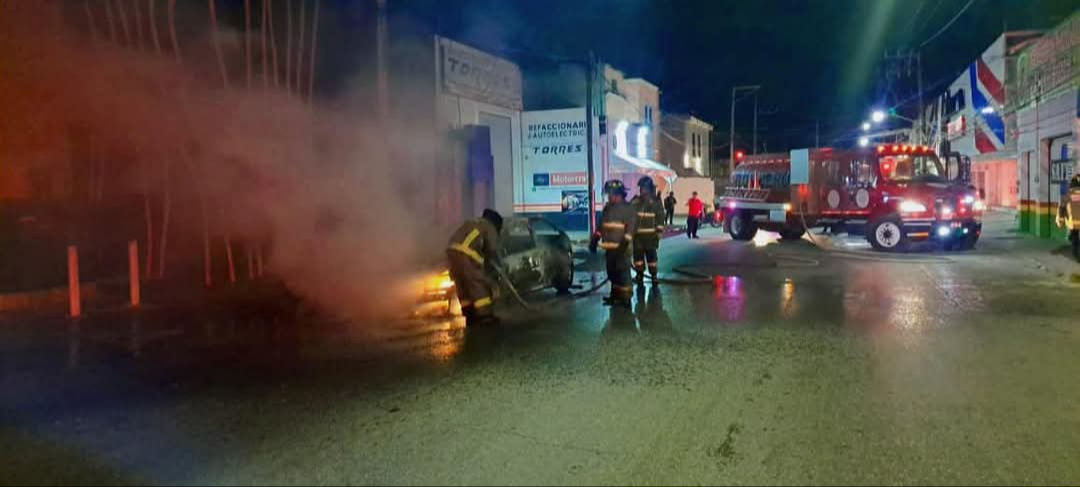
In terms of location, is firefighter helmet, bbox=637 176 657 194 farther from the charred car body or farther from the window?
the window

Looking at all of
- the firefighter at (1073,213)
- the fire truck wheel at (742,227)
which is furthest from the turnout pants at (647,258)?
the fire truck wheel at (742,227)

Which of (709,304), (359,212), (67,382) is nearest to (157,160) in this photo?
(359,212)

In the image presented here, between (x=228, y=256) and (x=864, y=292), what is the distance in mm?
8697

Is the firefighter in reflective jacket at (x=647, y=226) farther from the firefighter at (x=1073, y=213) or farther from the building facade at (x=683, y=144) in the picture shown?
the building facade at (x=683, y=144)

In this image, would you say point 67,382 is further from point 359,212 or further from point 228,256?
point 228,256

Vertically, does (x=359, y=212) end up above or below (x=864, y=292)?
above

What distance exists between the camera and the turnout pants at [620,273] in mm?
9461

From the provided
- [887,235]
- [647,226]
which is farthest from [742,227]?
[647,226]

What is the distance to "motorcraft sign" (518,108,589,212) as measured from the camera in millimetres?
24062

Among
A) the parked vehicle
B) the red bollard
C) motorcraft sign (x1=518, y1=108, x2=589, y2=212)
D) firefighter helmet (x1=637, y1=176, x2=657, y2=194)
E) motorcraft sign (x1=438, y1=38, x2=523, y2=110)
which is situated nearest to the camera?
the red bollard

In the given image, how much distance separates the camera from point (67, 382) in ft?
20.0

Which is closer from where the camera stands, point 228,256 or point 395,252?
point 395,252

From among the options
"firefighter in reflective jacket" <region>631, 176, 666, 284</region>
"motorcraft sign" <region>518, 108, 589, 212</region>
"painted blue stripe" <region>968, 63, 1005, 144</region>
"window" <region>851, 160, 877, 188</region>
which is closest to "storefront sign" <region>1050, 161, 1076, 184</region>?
"window" <region>851, 160, 877, 188</region>

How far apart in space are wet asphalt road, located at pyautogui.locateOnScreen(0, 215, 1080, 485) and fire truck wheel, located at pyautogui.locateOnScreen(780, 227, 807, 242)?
10767 millimetres
